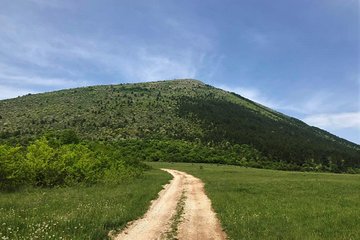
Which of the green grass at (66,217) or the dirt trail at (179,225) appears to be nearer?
the green grass at (66,217)

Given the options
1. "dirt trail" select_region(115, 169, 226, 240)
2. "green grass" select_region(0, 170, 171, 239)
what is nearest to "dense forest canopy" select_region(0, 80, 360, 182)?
"dirt trail" select_region(115, 169, 226, 240)

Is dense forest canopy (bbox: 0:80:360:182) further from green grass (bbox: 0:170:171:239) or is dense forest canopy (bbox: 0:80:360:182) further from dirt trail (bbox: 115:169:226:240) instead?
green grass (bbox: 0:170:171:239)

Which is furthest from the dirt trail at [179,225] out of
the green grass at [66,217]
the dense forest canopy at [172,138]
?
the dense forest canopy at [172,138]

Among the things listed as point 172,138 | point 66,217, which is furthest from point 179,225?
point 172,138

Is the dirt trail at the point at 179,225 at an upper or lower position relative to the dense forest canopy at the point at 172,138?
lower

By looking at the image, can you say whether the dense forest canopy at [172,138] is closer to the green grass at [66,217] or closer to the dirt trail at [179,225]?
the dirt trail at [179,225]

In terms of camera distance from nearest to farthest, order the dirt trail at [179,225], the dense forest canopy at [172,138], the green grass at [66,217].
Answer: the green grass at [66,217] → the dirt trail at [179,225] → the dense forest canopy at [172,138]

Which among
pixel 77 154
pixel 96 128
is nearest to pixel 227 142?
pixel 96 128

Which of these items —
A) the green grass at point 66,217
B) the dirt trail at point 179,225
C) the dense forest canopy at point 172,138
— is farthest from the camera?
the dense forest canopy at point 172,138

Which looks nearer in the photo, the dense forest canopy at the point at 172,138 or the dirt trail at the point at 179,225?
the dirt trail at the point at 179,225

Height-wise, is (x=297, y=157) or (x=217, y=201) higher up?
(x=297, y=157)

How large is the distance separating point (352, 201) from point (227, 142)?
141m

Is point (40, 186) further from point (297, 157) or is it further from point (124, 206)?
point (297, 157)

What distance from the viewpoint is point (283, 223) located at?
56.9ft
